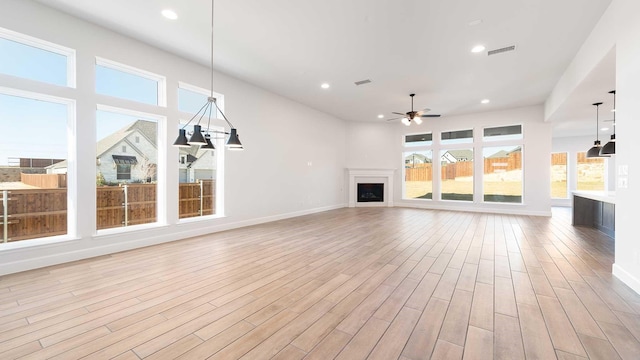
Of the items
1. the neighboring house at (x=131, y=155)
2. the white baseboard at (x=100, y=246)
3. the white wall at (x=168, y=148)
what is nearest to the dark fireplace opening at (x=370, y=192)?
the white wall at (x=168, y=148)

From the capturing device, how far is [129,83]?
425 cm

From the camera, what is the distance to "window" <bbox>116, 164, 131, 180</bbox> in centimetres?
425

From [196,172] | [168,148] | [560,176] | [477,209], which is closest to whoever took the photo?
[168,148]

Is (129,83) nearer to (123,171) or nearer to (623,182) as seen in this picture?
(123,171)

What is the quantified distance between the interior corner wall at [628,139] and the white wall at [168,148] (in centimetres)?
592

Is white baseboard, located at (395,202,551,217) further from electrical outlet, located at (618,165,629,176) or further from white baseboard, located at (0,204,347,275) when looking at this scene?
white baseboard, located at (0,204,347,275)

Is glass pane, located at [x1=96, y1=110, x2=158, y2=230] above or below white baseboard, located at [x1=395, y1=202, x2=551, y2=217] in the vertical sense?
above

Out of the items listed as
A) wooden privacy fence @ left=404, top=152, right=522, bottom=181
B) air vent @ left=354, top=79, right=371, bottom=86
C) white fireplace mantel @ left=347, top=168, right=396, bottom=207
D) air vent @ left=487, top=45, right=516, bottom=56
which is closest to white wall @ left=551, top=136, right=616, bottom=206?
wooden privacy fence @ left=404, top=152, right=522, bottom=181

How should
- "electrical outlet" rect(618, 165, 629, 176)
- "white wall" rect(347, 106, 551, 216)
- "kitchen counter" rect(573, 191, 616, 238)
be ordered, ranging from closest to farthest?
"electrical outlet" rect(618, 165, 629, 176) → "kitchen counter" rect(573, 191, 616, 238) → "white wall" rect(347, 106, 551, 216)

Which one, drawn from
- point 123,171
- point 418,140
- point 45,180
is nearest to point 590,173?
point 418,140

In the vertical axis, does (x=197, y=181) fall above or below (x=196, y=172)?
below

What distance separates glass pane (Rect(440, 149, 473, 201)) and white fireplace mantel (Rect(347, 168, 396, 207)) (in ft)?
5.94

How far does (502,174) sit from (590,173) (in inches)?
195

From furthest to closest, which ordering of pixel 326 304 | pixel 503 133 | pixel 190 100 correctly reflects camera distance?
pixel 503 133 < pixel 190 100 < pixel 326 304
